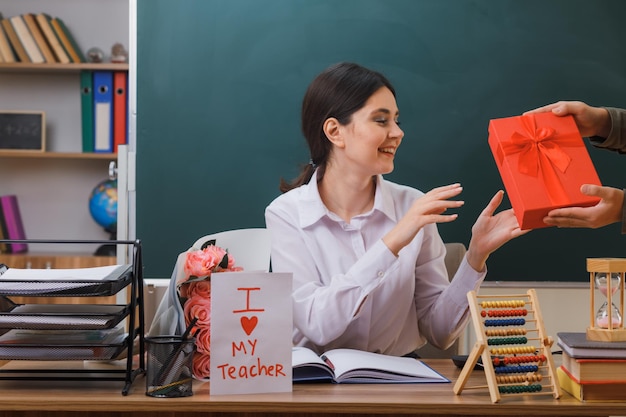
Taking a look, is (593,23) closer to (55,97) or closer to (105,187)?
(105,187)

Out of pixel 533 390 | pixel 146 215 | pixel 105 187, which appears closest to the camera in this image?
pixel 533 390

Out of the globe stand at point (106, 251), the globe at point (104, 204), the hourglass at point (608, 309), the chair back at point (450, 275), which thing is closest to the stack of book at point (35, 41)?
the globe at point (104, 204)

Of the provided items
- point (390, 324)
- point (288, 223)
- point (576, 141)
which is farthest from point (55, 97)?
point (576, 141)

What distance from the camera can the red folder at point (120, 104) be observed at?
13.0ft

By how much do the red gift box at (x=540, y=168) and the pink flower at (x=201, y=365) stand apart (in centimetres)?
71

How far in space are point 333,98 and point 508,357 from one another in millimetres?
1021

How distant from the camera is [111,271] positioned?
1.56 metres

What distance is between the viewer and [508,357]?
147cm

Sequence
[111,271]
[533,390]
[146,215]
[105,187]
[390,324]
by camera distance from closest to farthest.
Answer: [533,390]
[111,271]
[390,324]
[146,215]
[105,187]

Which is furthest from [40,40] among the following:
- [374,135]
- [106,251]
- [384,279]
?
[384,279]

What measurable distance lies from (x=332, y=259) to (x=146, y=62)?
141cm

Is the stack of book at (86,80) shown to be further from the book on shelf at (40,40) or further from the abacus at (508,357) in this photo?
the abacus at (508,357)

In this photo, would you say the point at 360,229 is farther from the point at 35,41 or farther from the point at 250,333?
the point at 35,41

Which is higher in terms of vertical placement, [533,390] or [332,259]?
[332,259]
